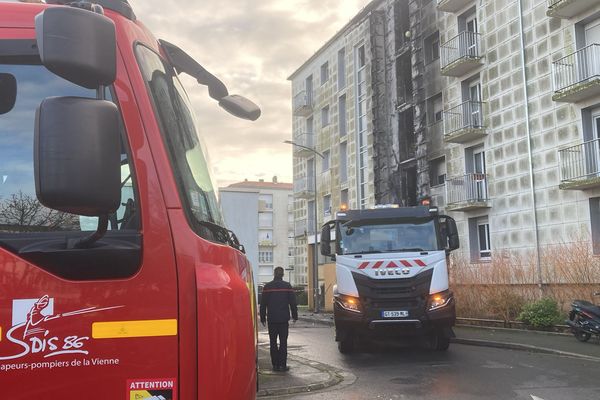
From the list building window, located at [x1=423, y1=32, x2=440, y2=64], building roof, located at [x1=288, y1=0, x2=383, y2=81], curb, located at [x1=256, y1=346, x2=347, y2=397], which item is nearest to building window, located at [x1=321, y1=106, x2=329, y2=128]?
building roof, located at [x1=288, y1=0, x2=383, y2=81]

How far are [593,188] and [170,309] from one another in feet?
58.9

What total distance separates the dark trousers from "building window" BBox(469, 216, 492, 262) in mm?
13569

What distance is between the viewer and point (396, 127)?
2848 centimetres

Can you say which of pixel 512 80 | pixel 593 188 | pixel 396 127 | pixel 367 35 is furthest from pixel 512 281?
pixel 367 35

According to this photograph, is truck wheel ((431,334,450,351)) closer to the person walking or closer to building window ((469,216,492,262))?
the person walking

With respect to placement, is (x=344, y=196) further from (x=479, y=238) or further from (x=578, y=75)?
(x=578, y=75)

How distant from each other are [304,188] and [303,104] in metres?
5.74

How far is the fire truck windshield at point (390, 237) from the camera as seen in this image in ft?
39.1

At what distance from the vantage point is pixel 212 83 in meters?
A: 3.59

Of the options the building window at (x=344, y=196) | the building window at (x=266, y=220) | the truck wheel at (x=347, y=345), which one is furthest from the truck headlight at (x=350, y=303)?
the building window at (x=266, y=220)

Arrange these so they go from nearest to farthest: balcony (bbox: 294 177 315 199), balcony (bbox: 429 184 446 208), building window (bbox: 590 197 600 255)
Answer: building window (bbox: 590 197 600 255), balcony (bbox: 429 184 446 208), balcony (bbox: 294 177 315 199)

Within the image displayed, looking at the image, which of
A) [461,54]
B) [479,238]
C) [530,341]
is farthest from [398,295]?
[461,54]

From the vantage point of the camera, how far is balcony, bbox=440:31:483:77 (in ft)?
72.5

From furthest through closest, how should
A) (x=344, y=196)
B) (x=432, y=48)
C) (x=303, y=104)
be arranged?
(x=303, y=104), (x=344, y=196), (x=432, y=48)
